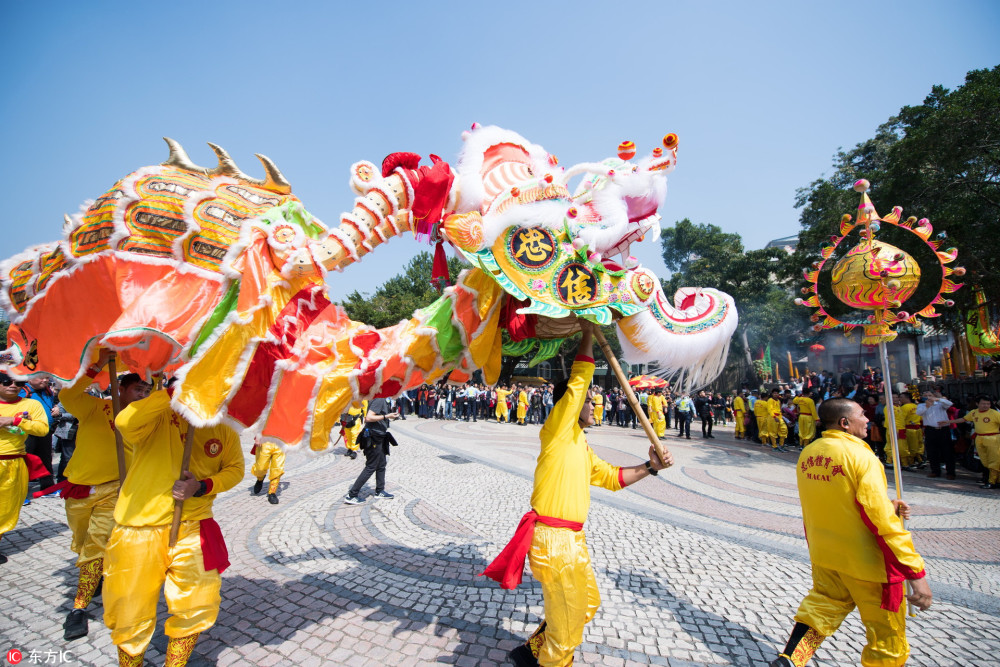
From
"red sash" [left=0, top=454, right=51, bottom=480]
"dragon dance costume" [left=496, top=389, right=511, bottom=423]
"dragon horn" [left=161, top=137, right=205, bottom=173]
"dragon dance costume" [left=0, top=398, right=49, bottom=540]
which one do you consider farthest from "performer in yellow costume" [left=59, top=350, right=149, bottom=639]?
"dragon dance costume" [left=496, top=389, right=511, bottom=423]

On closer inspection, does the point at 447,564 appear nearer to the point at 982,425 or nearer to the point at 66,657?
the point at 66,657

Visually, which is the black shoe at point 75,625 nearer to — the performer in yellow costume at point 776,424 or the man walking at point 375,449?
the man walking at point 375,449

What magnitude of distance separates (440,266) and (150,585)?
2659 millimetres

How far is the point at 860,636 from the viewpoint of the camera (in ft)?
11.3

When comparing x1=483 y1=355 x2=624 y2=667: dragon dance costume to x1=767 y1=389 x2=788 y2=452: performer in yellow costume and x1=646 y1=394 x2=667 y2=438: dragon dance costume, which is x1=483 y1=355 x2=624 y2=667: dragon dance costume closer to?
x1=767 y1=389 x2=788 y2=452: performer in yellow costume

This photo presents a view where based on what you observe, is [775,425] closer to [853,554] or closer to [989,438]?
[989,438]

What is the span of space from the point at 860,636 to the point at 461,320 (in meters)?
3.72

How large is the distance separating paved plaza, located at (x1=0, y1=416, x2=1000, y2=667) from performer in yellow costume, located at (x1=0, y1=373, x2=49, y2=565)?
22.1 inches

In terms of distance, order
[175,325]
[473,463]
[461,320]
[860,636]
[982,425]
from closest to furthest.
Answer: [175,325]
[461,320]
[860,636]
[982,425]
[473,463]

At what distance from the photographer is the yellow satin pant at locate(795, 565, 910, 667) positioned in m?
2.67

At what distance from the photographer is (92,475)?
3910 millimetres

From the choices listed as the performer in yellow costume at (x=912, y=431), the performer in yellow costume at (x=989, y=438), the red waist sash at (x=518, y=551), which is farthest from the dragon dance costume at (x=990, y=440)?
the red waist sash at (x=518, y=551)

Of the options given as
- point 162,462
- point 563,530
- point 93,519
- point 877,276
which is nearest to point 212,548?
point 162,462

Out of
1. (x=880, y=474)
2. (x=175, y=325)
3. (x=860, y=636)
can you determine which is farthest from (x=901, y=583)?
(x=175, y=325)
